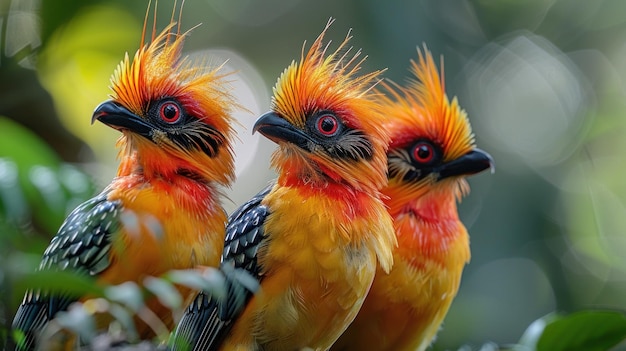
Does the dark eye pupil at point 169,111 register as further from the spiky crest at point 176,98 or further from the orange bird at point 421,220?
the orange bird at point 421,220

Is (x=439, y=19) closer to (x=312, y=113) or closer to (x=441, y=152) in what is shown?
(x=441, y=152)

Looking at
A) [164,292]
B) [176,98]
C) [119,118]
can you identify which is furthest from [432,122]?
[164,292]

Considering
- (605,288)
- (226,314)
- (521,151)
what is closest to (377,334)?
(226,314)

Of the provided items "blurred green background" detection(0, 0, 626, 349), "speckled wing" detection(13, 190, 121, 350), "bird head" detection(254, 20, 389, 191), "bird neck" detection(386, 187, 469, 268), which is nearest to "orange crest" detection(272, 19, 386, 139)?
"bird head" detection(254, 20, 389, 191)

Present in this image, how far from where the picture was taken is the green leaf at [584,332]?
3893mm

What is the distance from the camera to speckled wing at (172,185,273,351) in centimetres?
372

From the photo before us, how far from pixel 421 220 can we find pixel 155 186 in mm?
1449

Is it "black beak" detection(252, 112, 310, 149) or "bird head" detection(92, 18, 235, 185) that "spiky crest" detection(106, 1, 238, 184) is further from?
"black beak" detection(252, 112, 310, 149)

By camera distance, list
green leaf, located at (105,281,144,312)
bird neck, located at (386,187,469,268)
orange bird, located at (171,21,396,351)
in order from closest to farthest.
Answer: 1. green leaf, located at (105,281,144,312)
2. orange bird, located at (171,21,396,351)
3. bird neck, located at (386,187,469,268)

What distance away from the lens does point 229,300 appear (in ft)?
12.2

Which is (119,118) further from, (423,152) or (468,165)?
(468,165)

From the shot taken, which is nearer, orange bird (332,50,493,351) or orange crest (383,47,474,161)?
orange bird (332,50,493,351)

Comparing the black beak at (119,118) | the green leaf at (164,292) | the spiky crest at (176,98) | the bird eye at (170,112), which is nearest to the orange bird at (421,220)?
the spiky crest at (176,98)

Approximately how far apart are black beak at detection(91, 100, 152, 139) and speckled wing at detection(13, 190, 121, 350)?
0.33 metres
